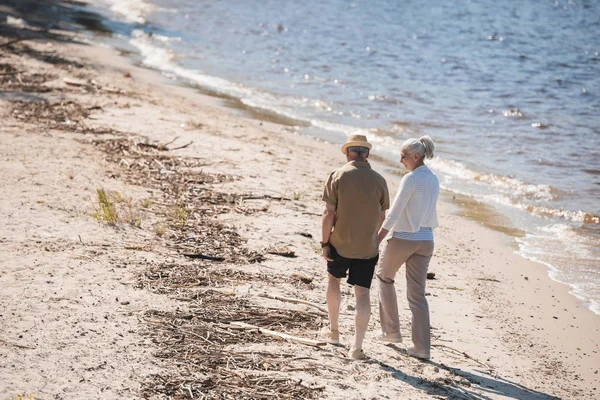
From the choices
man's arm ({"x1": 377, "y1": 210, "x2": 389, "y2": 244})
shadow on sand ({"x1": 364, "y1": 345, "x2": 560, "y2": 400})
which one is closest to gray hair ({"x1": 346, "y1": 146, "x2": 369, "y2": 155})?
man's arm ({"x1": 377, "y1": 210, "x2": 389, "y2": 244})

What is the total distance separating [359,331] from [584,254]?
17.1ft

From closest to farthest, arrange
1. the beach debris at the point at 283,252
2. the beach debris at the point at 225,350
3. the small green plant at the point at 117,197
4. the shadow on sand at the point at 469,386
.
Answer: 1. the beach debris at the point at 225,350
2. the shadow on sand at the point at 469,386
3. the beach debris at the point at 283,252
4. the small green plant at the point at 117,197

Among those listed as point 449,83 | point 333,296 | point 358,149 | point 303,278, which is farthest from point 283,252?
point 449,83

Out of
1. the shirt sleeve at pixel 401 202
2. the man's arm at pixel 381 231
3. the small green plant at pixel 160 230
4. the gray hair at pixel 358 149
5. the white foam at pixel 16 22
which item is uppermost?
the white foam at pixel 16 22

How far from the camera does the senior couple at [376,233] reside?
5949 millimetres

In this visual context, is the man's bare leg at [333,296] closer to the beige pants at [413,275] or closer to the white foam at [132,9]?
the beige pants at [413,275]

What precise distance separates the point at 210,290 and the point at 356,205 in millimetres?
1881

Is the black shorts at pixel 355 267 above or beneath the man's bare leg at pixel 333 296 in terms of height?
above

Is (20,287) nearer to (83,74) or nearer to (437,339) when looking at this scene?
(437,339)

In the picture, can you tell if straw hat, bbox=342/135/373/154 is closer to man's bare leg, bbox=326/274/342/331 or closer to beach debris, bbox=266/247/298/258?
man's bare leg, bbox=326/274/342/331

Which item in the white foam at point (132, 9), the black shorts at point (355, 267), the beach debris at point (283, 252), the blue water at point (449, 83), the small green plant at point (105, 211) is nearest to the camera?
the black shorts at point (355, 267)

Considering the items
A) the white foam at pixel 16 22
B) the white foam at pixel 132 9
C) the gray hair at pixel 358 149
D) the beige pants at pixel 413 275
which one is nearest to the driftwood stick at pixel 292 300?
the beige pants at pixel 413 275

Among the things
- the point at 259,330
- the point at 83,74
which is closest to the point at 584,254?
the point at 259,330

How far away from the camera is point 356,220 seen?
19.6ft
